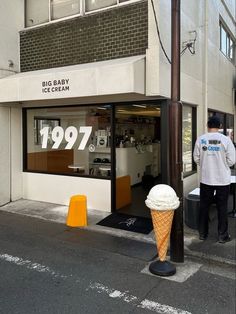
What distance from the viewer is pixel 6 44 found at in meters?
8.02

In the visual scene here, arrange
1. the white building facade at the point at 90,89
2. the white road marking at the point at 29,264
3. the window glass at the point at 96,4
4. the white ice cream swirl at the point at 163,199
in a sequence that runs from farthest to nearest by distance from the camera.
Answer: the window glass at the point at 96,4, the white building facade at the point at 90,89, the white road marking at the point at 29,264, the white ice cream swirl at the point at 163,199

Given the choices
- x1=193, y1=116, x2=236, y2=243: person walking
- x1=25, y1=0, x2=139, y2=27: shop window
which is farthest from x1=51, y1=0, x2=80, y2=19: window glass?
x1=193, y1=116, x2=236, y2=243: person walking

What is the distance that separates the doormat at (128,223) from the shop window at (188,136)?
1843 millimetres

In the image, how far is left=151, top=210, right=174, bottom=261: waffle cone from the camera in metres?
4.36

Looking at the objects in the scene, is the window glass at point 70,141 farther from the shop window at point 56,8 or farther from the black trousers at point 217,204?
the black trousers at point 217,204

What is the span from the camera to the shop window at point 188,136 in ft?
26.6

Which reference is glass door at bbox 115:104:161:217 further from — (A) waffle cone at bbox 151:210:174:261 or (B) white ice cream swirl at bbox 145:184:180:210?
(B) white ice cream swirl at bbox 145:184:180:210

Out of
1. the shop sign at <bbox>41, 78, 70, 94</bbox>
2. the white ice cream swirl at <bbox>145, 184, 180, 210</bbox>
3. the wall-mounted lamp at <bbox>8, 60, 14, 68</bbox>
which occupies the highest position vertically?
the wall-mounted lamp at <bbox>8, 60, 14, 68</bbox>

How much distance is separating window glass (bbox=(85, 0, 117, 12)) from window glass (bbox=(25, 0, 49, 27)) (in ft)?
3.97

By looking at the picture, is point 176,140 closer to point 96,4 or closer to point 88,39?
point 88,39

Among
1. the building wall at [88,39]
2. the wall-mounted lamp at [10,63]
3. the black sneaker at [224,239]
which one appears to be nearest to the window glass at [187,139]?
the building wall at [88,39]

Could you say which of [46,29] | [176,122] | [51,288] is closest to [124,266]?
[51,288]

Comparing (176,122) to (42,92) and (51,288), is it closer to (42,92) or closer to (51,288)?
(51,288)

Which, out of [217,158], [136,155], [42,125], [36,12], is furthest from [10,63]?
[217,158]
